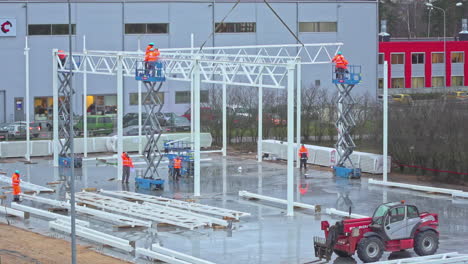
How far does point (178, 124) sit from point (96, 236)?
30.6 metres

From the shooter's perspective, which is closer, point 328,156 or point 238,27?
point 328,156

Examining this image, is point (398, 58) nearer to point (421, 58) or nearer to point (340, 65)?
point (421, 58)

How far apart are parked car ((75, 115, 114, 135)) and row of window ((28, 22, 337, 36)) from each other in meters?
5.39

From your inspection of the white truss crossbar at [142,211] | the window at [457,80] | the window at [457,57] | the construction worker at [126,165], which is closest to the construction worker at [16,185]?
the white truss crossbar at [142,211]

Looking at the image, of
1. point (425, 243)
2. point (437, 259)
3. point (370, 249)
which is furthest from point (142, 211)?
point (437, 259)

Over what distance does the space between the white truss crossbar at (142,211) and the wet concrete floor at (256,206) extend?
37 centimetres

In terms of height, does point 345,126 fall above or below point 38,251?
above

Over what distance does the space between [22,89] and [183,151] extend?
19581 millimetres

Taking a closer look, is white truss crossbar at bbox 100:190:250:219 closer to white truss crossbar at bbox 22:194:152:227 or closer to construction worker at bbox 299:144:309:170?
white truss crossbar at bbox 22:194:152:227

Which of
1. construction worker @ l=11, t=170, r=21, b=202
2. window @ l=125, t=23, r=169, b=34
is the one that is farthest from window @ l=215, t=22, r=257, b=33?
construction worker @ l=11, t=170, r=21, b=202

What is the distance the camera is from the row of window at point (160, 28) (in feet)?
173

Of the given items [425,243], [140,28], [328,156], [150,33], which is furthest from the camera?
[150,33]

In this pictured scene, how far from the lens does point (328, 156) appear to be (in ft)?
125

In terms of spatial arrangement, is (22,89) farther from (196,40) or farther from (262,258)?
(262,258)
